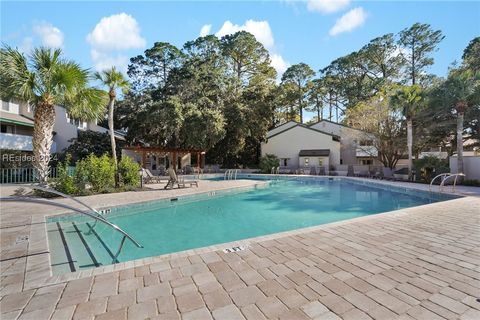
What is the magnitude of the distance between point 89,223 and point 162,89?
22.7m

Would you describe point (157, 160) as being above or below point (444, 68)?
below

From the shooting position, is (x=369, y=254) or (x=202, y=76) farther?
(x=202, y=76)

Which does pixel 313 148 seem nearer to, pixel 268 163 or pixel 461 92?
pixel 268 163

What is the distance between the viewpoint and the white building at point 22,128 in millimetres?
18859

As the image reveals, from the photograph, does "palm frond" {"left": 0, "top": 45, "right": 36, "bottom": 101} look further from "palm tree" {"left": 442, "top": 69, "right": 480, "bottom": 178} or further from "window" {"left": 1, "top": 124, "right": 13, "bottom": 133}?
"palm tree" {"left": 442, "top": 69, "right": 480, "bottom": 178}

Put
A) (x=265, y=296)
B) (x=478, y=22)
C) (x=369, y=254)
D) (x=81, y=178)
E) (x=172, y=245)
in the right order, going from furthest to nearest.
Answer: (x=81, y=178), (x=478, y=22), (x=172, y=245), (x=369, y=254), (x=265, y=296)

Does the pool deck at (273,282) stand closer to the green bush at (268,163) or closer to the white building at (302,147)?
the green bush at (268,163)

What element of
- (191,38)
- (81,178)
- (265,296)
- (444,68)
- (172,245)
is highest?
(191,38)

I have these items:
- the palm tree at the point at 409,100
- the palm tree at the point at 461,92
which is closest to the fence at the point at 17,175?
→ the palm tree at the point at 409,100

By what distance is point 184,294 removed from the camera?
292 centimetres

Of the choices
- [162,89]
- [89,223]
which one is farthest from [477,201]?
[162,89]

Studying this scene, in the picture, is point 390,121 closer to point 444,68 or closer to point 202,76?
point 444,68

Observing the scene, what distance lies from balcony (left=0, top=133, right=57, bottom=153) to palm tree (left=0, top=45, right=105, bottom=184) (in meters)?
11.1

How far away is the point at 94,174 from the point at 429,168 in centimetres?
2039
